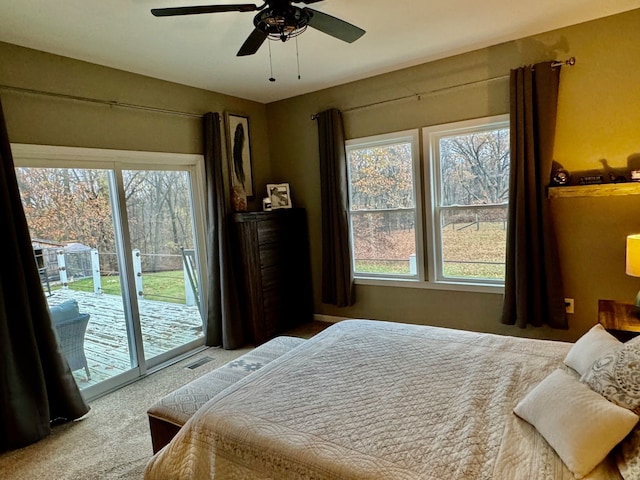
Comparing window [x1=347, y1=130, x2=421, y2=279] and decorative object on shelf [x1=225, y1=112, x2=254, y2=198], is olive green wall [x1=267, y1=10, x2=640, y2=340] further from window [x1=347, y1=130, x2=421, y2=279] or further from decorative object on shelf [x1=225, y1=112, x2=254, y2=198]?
decorative object on shelf [x1=225, y1=112, x2=254, y2=198]

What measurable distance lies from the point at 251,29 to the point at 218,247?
78.4 inches

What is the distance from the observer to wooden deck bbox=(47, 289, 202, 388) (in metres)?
3.07

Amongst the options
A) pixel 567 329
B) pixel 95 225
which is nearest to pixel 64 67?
pixel 95 225

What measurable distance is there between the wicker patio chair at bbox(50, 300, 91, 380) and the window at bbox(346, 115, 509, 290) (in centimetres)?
259

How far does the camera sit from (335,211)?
4.05 m

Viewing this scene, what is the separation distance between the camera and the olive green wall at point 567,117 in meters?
2.84

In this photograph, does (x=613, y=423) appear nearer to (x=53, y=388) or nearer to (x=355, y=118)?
(x=53, y=388)

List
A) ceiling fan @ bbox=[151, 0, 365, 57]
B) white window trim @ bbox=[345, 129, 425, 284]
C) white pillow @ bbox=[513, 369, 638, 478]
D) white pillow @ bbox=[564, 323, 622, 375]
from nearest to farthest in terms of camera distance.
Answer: white pillow @ bbox=[513, 369, 638, 478] < white pillow @ bbox=[564, 323, 622, 375] < ceiling fan @ bbox=[151, 0, 365, 57] < white window trim @ bbox=[345, 129, 425, 284]

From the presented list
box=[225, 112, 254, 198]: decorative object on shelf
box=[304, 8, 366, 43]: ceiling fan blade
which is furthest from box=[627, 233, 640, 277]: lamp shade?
box=[225, 112, 254, 198]: decorative object on shelf

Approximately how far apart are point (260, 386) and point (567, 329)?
264cm

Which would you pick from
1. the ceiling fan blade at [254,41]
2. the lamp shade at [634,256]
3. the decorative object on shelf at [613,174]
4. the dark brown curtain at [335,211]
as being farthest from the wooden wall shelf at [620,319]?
the ceiling fan blade at [254,41]

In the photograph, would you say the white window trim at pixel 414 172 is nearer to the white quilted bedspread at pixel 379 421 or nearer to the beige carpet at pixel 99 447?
the white quilted bedspread at pixel 379 421

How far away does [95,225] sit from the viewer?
3.13 meters

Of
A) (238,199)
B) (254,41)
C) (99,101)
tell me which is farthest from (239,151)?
(254,41)
